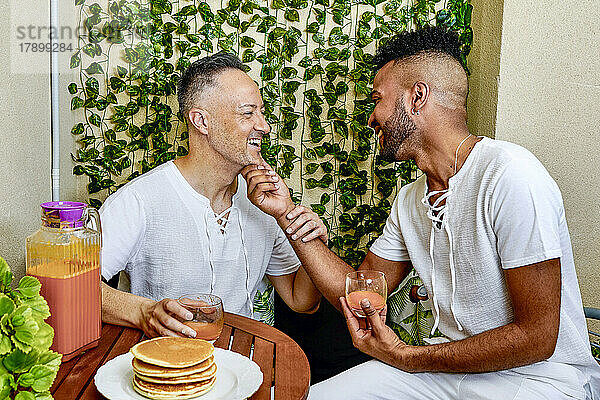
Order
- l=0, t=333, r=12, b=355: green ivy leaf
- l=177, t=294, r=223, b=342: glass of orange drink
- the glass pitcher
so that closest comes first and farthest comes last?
l=0, t=333, r=12, b=355: green ivy leaf, the glass pitcher, l=177, t=294, r=223, b=342: glass of orange drink

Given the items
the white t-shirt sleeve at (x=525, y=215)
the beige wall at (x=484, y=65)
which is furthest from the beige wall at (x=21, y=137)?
the beige wall at (x=484, y=65)

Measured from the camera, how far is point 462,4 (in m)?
2.71

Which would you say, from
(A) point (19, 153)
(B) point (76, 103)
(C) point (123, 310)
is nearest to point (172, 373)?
(C) point (123, 310)

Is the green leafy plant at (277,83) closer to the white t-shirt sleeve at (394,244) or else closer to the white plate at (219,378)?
the white t-shirt sleeve at (394,244)

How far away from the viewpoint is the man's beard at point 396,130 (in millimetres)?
1921

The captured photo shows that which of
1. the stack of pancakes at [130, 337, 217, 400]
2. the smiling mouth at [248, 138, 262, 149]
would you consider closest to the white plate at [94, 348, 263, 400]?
the stack of pancakes at [130, 337, 217, 400]

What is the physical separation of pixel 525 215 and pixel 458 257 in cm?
27

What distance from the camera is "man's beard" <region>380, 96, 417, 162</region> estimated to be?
1921 millimetres

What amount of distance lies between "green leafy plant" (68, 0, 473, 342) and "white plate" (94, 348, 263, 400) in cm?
155

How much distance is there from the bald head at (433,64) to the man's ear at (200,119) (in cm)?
64

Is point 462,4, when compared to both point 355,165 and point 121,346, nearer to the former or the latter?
point 355,165

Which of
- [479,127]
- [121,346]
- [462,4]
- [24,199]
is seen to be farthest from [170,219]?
[462,4]

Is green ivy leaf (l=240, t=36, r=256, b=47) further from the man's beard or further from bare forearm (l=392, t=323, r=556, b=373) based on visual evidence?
bare forearm (l=392, t=323, r=556, b=373)

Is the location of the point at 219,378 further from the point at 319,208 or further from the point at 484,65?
the point at 484,65
